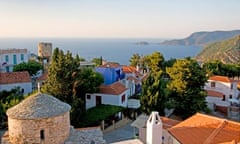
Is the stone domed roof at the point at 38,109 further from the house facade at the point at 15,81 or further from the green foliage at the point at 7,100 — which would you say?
the house facade at the point at 15,81

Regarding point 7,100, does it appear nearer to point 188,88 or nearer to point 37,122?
point 37,122

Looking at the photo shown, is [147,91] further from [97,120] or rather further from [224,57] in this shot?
[224,57]

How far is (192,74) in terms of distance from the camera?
2736 cm

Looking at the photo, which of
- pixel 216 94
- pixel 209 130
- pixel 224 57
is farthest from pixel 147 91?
pixel 224 57

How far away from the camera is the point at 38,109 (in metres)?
14.8

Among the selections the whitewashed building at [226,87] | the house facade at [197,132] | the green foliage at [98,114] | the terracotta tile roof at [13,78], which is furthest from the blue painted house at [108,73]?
the house facade at [197,132]

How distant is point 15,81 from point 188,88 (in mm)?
18371

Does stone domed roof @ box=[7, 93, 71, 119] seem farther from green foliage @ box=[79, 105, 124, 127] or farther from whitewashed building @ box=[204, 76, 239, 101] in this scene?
whitewashed building @ box=[204, 76, 239, 101]

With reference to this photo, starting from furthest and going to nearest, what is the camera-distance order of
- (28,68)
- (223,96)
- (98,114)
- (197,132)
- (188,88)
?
1. (223,96)
2. (28,68)
3. (188,88)
4. (98,114)
5. (197,132)

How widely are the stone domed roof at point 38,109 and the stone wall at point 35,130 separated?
241 mm

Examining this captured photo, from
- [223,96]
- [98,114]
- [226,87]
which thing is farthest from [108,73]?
[226,87]

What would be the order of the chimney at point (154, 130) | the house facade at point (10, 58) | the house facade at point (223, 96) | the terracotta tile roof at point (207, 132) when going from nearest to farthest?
1. the chimney at point (154, 130)
2. the terracotta tile roof at point (207, 132)
3. the house facade at point (223, 96)
4. the house facade at point (10, 58)

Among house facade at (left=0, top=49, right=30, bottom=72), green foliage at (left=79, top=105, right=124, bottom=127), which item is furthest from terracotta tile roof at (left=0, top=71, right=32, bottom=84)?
house facade at (left=0, top=49, right=30, bottom=72)

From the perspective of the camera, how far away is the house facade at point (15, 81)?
28933mm
